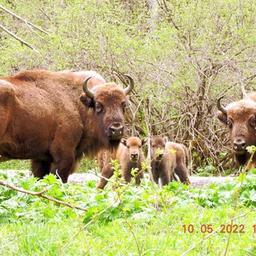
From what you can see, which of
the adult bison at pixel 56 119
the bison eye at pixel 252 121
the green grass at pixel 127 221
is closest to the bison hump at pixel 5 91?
the adult bison at pixel 56 119

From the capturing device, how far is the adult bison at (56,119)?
40.0 ft

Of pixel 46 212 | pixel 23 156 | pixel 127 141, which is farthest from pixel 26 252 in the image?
pixel 127 141

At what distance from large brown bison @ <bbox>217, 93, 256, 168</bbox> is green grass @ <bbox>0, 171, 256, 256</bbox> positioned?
1615 mm

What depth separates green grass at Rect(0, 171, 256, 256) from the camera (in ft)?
19.2

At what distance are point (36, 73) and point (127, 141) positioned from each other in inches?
118

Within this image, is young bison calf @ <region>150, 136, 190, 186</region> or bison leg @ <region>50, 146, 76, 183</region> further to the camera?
young bison calf @ <region>150, 136, 190, 186</region>

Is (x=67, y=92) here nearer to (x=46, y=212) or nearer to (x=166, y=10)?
(x=46, y=212)

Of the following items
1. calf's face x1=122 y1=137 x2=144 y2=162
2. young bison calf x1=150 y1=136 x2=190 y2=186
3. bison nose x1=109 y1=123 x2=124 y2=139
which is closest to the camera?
bison nose x1=109 y1=123 x2=124 y2=139

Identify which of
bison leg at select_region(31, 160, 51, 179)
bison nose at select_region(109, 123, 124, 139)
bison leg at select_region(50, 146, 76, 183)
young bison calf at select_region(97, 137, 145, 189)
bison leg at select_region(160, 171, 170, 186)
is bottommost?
bison leg at select_region(160, 171, 170, 186)

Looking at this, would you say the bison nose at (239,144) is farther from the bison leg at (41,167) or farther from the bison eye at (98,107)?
the bison leg at (41,167)

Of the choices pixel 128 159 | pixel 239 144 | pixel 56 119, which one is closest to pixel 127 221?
pixel 239 144

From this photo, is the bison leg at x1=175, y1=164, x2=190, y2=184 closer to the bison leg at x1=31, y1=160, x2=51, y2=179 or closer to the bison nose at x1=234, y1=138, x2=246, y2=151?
the bison leg at x1=31, y1=160, x2=51, y2=179

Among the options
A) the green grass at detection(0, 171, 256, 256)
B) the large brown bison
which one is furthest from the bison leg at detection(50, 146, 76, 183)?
the large brown bison

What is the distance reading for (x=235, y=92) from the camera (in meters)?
20.2
